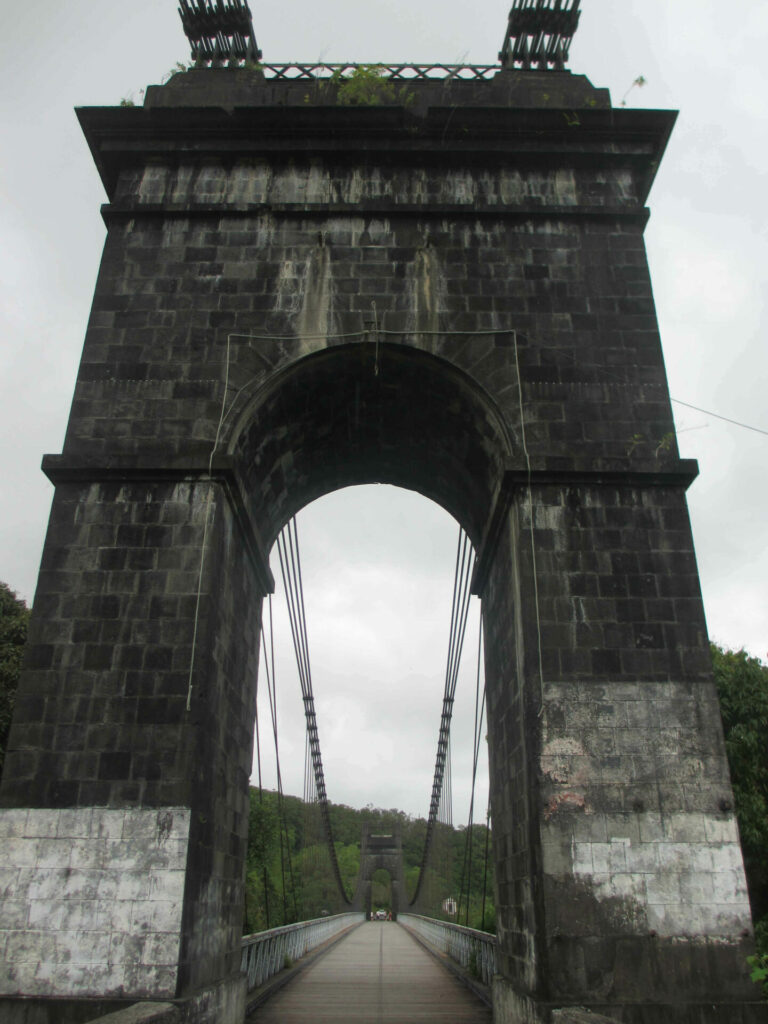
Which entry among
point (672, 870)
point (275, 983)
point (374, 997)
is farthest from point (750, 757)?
point (672, 870)

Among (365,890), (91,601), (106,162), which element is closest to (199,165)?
(106,162)

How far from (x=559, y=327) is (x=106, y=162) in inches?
191

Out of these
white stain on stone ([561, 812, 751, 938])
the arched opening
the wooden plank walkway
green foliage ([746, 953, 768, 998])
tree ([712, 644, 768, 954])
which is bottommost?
the wooden plank walkway

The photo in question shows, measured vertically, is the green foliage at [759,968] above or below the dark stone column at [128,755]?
below

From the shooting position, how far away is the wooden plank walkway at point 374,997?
7.41 metres

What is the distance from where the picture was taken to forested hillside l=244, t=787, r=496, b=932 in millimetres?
14203

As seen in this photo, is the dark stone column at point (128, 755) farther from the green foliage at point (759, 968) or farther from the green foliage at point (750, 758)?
the green foliage at point (750, 758)

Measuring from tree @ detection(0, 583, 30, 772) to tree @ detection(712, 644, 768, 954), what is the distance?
11.4m

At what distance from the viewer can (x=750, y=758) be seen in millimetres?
14250

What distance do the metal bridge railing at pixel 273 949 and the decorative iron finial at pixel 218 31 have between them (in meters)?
9.55

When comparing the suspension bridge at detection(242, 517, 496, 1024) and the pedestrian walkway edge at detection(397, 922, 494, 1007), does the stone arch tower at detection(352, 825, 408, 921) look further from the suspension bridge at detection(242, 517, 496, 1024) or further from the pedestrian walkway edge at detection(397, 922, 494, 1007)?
the pedestrian walkway edge at detection(397, 922, 494, 1007)

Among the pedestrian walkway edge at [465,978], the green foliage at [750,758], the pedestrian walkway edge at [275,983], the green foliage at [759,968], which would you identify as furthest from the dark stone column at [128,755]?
the green foliage at [750,758]

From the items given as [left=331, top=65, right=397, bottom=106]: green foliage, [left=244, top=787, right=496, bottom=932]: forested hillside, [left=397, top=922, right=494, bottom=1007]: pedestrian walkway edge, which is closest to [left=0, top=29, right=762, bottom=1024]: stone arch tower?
[left=331, top=65, right=397, bottom=106]: green foliage

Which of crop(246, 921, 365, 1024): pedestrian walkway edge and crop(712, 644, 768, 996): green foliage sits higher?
crop(712, 644, 768, 996): green foliage
